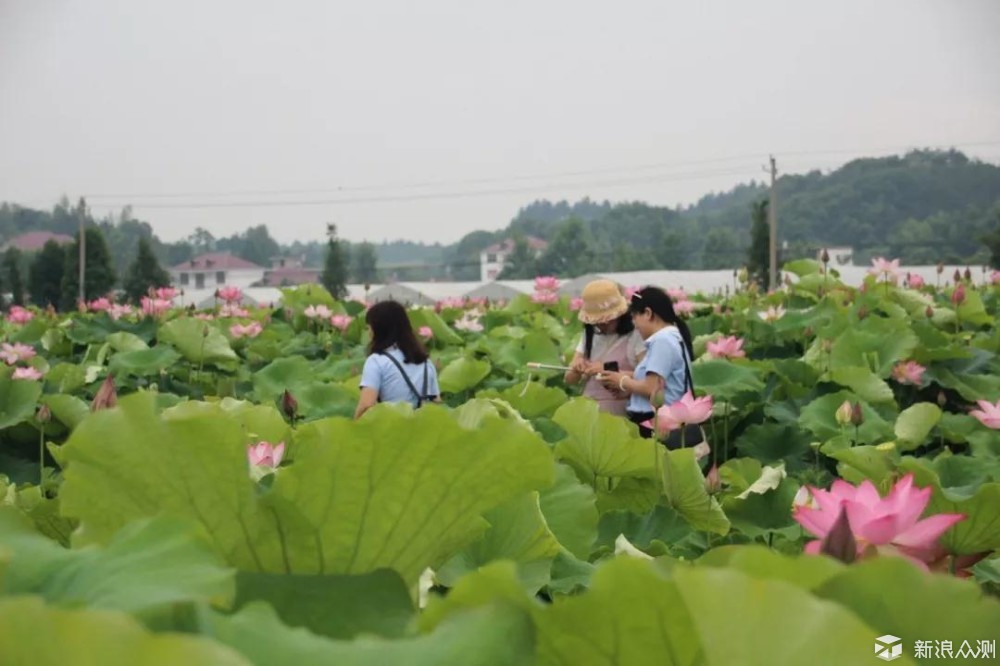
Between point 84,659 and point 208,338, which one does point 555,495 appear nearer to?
point 84,659

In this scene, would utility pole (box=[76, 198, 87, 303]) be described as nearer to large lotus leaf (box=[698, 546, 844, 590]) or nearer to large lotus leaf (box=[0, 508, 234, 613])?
large lotus leaf (box=[0, 508, 234, 613])

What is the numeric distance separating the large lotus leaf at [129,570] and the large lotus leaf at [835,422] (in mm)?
2574

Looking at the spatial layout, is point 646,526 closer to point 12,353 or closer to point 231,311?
point 12,353

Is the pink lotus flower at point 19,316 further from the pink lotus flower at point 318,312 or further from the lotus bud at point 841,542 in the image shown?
the lotus bud at point 841,542

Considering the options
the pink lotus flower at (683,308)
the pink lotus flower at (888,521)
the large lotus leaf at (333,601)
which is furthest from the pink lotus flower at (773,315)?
the large lotus leaf at (333,601)

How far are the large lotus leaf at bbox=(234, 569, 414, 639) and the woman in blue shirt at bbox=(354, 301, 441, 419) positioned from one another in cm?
244

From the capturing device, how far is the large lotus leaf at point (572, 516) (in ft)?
3.55

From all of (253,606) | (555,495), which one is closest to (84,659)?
(253,606)

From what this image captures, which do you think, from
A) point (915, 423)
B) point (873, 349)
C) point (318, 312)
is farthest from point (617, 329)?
point (318, 312)

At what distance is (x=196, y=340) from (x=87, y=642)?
3.80 m

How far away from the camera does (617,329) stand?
3223mm

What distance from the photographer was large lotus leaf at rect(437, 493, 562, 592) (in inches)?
33.3

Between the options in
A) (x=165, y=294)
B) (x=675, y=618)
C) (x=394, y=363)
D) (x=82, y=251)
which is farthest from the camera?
(x=82, y=251)

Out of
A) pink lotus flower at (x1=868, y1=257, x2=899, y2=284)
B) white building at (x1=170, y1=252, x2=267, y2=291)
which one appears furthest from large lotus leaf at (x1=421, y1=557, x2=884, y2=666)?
white building at (x1=170, y1=252, x2=267, y2=291)
